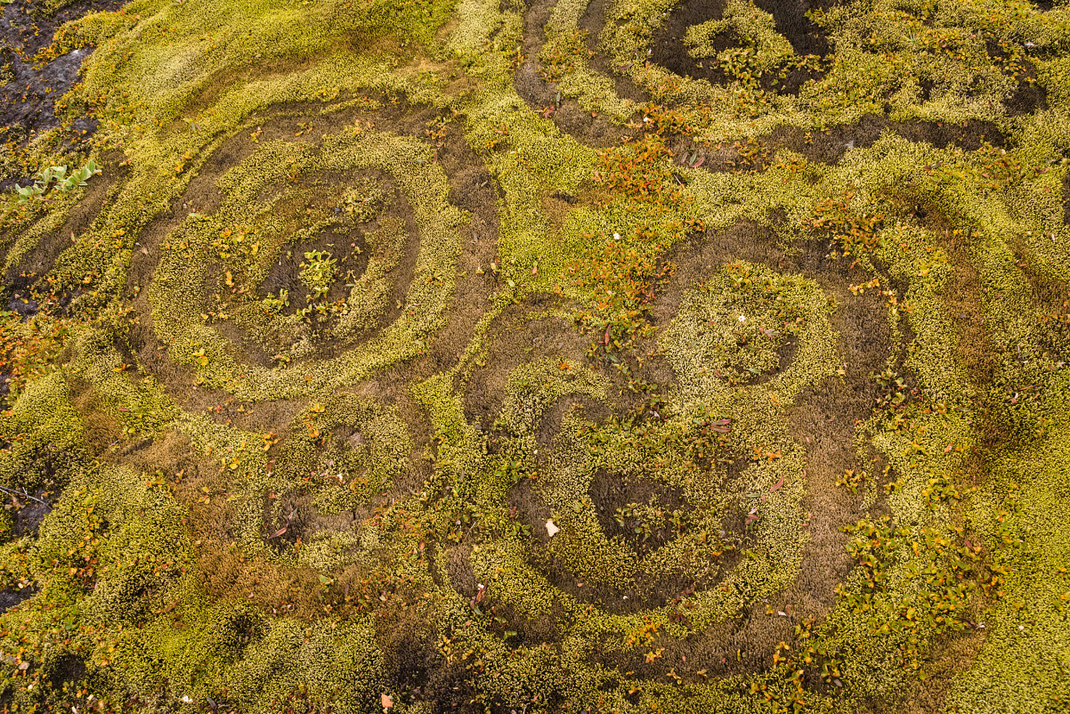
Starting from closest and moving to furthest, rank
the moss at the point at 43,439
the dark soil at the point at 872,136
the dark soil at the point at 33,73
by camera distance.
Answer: the moss at the point at 43,439 → the dark soil at the point at 872,136 → the dark soil at the point at 33,73

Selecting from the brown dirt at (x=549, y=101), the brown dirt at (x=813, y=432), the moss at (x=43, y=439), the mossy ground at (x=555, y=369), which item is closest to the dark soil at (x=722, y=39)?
the mossy ground at (x=555, y=369)

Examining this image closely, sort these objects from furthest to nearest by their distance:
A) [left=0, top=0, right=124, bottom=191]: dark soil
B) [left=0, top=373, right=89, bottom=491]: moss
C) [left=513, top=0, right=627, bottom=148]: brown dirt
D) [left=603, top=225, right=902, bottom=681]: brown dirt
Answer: [left=0, top=0, right=124, bottom=191]: dark soil < [left=513, top=0, right=627, bottom=148]: brown dirt < [left=0, top=373, right=89, bottom=491]: moss < [left=603, top=225, right=902, bottom=681]: brown dirt

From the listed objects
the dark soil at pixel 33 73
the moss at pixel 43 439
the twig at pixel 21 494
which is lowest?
the twig at pixel 21 494

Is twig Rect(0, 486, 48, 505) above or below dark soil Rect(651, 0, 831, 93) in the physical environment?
below

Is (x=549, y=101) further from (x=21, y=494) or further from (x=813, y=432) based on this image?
(x=21, y=494)

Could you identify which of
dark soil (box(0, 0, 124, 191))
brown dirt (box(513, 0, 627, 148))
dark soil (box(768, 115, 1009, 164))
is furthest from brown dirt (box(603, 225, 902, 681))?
dark soil (box(0, 0, 124, 191))

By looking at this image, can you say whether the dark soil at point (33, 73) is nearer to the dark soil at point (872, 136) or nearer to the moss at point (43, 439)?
the moss at point (43, 439)

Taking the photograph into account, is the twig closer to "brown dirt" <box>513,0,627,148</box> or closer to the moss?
the moss

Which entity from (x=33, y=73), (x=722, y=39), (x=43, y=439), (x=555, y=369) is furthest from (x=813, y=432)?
(x=33, y=73)
